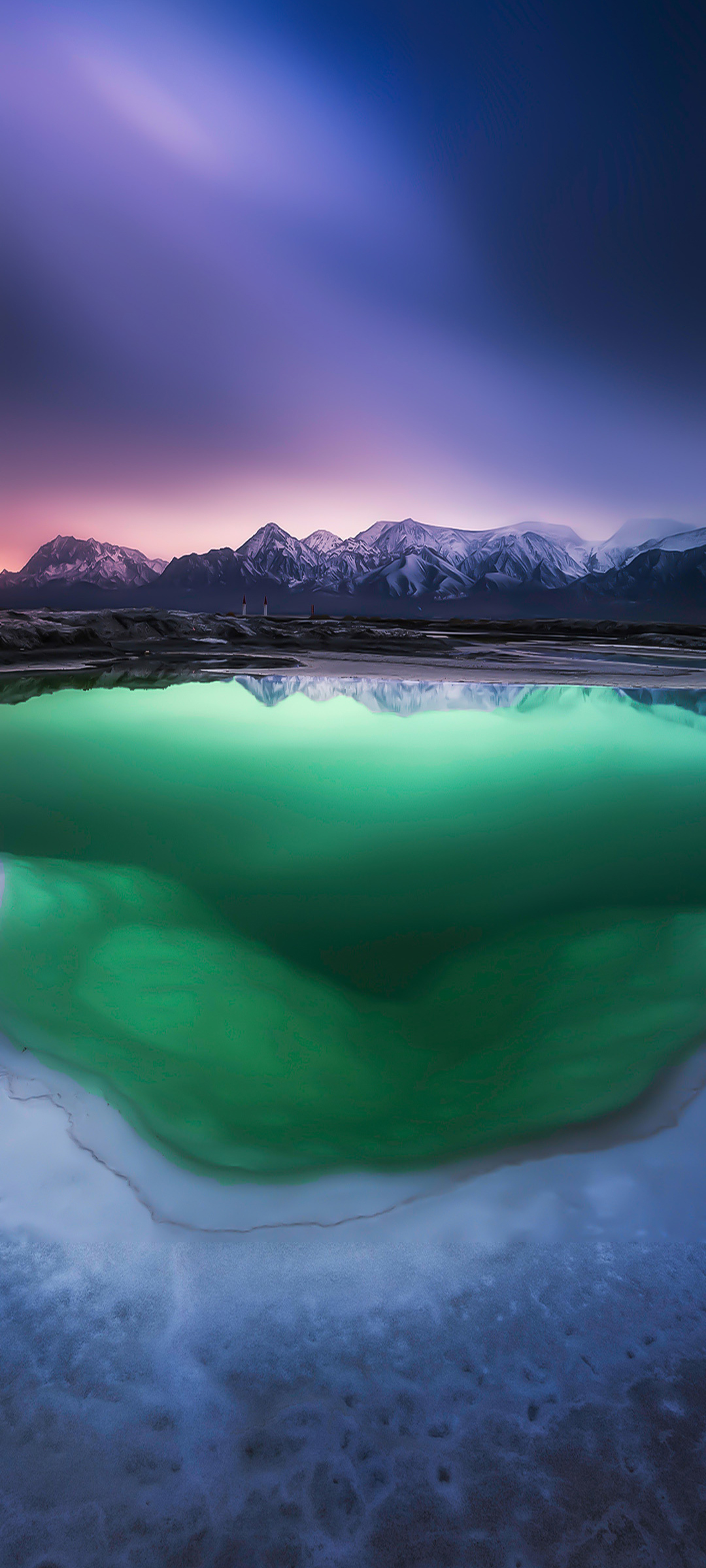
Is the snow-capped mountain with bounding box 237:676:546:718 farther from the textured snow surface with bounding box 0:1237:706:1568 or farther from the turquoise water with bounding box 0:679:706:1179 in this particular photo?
the textured snow surface with bounding box 0:1237:706:1568

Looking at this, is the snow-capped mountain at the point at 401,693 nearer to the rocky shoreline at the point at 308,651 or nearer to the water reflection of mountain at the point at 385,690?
the water reflection of mountain at the point at 385,690

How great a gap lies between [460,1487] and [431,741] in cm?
1057

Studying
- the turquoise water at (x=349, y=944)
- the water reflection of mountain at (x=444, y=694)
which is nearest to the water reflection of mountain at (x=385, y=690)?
the water reflection of mountain at (x=444, y=694)

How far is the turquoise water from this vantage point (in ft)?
10.2

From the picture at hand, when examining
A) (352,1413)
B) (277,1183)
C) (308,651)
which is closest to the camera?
(352,1413)

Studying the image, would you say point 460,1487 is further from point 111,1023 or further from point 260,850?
point 260,850

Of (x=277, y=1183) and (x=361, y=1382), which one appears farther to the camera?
(x=277, y=1183)

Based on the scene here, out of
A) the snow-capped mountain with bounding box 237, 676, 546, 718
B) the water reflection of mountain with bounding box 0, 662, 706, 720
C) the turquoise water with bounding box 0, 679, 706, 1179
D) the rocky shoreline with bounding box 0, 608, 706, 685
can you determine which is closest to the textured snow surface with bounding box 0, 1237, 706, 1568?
the turquoise water with bounding box 0, 679, 706, 1179

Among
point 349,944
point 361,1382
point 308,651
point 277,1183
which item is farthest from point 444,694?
point 361,1382

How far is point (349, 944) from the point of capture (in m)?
4.73

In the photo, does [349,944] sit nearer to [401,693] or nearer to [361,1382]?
[361,1382]

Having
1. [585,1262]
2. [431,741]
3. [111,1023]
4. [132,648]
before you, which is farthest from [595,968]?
[132,648]

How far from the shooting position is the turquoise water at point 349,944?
10.2 feet

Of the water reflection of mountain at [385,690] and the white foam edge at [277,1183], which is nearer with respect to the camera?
the white foam edge at [277,1183]
